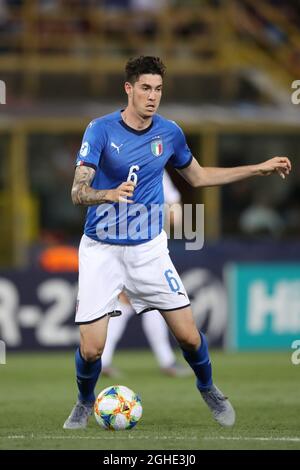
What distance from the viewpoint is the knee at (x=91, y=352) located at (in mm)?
7848

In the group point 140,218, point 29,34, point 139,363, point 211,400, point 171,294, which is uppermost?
point 29,34

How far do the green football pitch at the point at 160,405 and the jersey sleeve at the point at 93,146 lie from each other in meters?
1.68

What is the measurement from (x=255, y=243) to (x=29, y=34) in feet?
19.5

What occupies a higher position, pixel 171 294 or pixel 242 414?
pixel 171 294

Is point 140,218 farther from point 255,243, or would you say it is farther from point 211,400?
point 255,243

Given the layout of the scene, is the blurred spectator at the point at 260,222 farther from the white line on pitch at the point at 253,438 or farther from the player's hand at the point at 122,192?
the player's hand at the point at 122,192

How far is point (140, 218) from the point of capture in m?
7.89

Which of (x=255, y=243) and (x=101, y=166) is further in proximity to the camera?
(x=255, y=243)

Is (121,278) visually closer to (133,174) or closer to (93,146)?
(133,174)

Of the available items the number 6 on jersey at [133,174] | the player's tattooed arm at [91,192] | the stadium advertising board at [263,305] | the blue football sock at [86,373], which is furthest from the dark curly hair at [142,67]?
the stadium advertising board at [263,305]

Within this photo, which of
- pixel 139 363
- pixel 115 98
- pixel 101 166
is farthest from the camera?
pixel 115 98

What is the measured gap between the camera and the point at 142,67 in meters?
7.77

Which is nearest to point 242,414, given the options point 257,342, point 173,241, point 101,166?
point 101,166

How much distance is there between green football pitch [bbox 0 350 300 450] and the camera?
23.9ft
